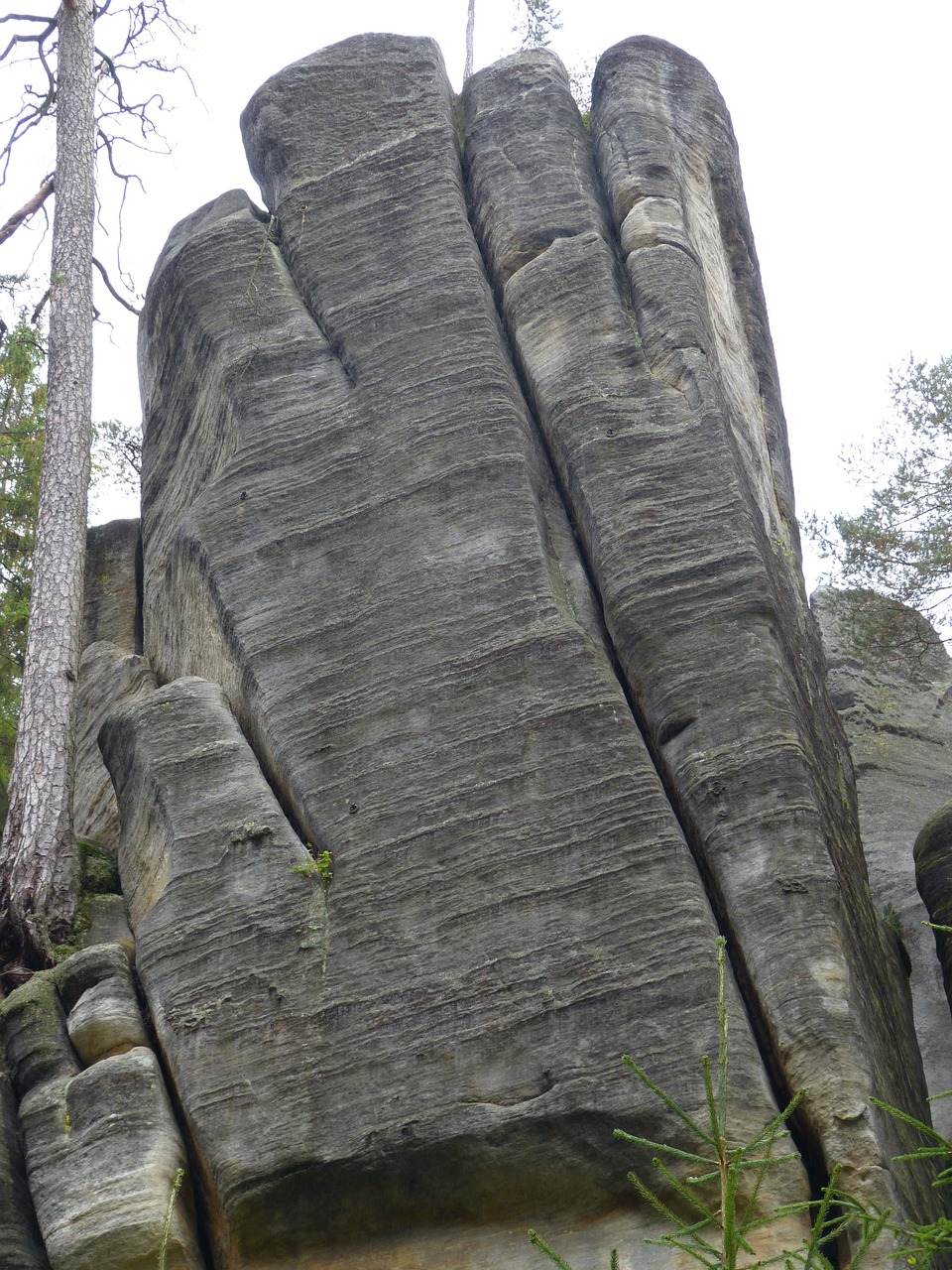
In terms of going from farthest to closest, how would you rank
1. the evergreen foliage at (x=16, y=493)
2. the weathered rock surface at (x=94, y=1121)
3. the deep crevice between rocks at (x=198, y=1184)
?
1. the evergreen foliage at (x=16, y=493)
2. the deep crevice between rocks at (x=198, y=1184)
3. the weathered rock surface at (x=94, y=1121)

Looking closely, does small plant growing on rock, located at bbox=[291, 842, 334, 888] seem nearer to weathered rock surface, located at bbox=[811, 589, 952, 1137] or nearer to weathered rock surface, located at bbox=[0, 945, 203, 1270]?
weathered rock surface, located at bbox=[0, 945, 203, 1270]

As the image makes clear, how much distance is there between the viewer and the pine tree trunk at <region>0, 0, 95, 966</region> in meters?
10.3

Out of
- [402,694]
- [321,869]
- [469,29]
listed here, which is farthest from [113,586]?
[469,29]

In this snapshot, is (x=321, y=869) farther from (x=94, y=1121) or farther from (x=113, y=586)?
(x=113, y=586)

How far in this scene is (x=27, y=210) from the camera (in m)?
16.0

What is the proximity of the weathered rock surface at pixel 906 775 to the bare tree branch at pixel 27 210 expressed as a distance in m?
11.6

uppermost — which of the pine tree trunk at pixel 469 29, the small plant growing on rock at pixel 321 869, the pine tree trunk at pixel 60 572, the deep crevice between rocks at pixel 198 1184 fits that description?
the pine tree trunk at pixel 469 29

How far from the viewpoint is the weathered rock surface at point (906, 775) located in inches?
454

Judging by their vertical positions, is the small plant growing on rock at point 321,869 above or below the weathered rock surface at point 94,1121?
above

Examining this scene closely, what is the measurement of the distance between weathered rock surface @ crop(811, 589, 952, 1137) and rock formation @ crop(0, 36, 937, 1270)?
233 cm

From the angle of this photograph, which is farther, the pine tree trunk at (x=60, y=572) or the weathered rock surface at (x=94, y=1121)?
the pine tree trunk at (x=60, y=572)

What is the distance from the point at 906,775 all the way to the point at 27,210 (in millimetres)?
12745

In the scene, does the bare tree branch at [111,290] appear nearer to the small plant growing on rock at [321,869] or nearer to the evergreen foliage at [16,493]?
the evergreen foliage at [16,493]

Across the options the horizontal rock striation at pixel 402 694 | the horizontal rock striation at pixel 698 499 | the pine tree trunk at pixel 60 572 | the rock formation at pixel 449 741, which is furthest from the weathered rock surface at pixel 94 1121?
the horizontal rock striation at pixel 698 499
